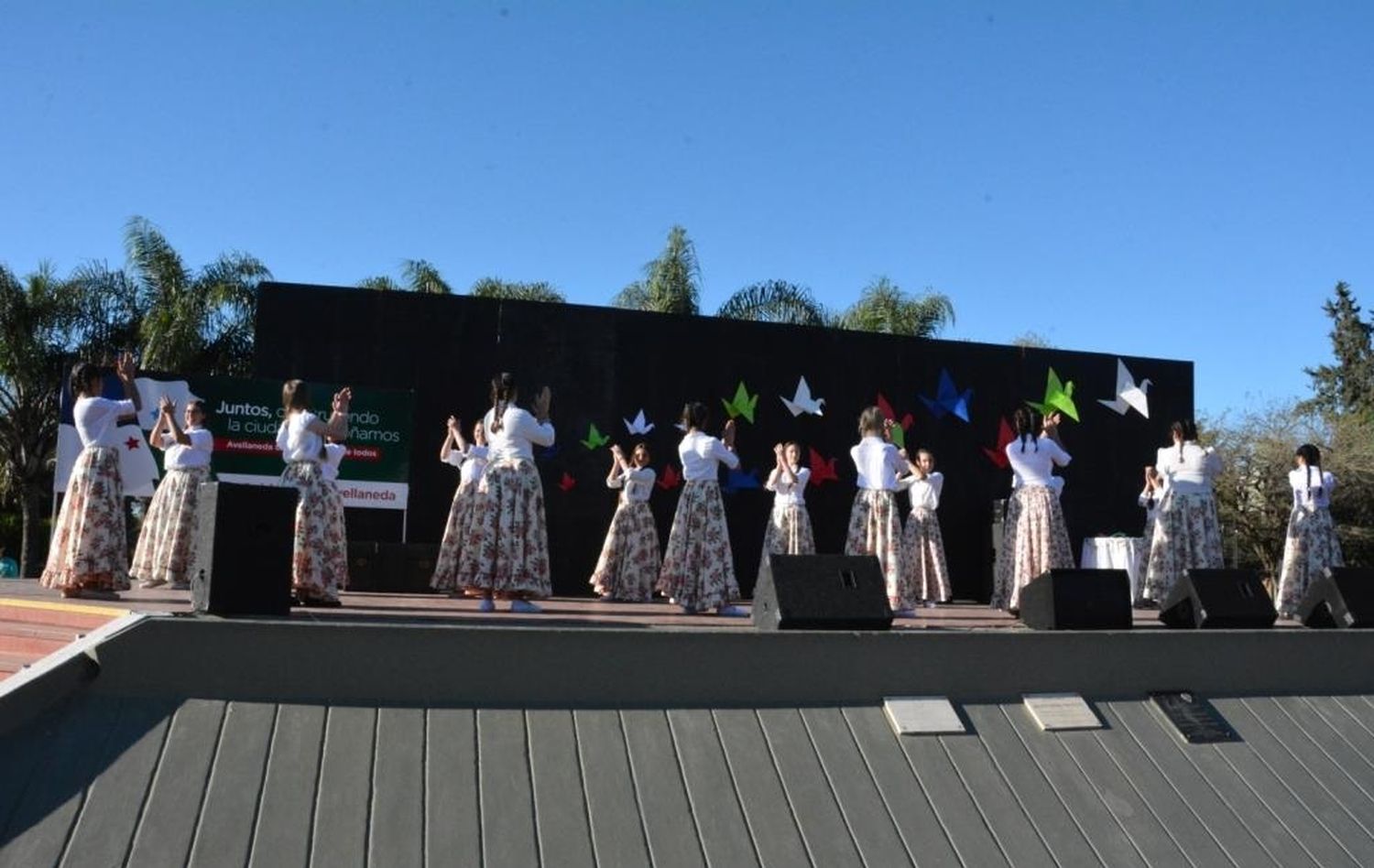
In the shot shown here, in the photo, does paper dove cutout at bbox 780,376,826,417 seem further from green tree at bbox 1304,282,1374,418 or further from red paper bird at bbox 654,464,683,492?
green tree at bbox 1304,282,1374,418

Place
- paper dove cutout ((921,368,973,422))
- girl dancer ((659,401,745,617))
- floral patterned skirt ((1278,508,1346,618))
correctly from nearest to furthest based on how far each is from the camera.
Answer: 1. girl dancer ((659,401,745,617))
2. floral patterned skirt ((1278,508,1346,618))
3. paper dove cutout ((921,368,973,422))

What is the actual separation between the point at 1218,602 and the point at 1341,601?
72 cm

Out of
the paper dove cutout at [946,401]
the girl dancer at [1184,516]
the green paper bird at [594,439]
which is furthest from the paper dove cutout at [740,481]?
the girl dancer at [1184,516]

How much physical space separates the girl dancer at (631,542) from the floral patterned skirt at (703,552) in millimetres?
2006

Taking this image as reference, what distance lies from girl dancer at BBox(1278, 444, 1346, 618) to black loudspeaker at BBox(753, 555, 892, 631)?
17.1 ft

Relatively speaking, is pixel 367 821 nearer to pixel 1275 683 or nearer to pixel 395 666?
pixel 395 666

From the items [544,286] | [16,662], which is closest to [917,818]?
[16,662]

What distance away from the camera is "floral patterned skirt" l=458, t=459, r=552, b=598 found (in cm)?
670

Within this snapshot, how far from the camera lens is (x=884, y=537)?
24.5 ft

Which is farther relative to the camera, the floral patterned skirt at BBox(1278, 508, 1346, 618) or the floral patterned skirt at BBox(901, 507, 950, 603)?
the floral patterned skirt at BBox(901, 507, 950, 603)

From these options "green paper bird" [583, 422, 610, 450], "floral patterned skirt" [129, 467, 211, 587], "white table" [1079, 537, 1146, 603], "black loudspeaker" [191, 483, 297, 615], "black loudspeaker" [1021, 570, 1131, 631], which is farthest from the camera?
"green paper bird" [583, 422, 610, 450]

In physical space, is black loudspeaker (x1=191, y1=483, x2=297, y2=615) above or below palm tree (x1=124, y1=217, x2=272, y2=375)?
below

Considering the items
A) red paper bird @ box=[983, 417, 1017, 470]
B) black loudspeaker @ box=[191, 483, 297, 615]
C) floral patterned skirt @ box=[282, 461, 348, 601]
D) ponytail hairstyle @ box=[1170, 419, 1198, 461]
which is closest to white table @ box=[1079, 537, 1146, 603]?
red paper bird @ box=[983, 417, 1017, 470]

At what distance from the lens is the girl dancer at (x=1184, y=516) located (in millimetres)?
8391
